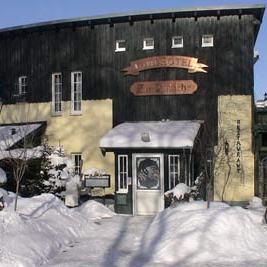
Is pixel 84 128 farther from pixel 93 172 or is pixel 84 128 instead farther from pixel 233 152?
pixel 233 152

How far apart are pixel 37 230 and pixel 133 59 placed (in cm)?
1184

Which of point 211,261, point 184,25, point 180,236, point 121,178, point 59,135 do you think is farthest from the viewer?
point 59,135

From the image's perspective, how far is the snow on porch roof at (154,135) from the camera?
64.5 feet

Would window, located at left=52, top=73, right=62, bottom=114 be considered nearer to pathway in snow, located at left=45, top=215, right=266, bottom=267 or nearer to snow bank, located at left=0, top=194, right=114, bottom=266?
snow bank, located at left=0, top=194, right=114, bottom=266

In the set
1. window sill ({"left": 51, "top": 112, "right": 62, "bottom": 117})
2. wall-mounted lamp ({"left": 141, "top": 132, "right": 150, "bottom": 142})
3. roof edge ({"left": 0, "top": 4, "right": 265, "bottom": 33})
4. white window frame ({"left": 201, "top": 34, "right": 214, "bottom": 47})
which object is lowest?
wall-mounted lamp ({"left": 141, "top": 132, "right": 150, "bottom": 142})

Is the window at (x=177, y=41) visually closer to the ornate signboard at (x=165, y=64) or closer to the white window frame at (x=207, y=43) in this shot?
the ornate signboard at (x=165, y=64)

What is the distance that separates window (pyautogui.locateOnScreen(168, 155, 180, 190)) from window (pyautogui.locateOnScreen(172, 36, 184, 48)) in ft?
16.7

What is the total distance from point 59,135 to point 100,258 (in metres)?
13.4

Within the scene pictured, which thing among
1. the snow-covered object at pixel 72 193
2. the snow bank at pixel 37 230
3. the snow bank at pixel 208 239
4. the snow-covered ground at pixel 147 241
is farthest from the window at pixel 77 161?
the snow bank at pixel 208 239

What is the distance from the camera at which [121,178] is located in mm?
20938

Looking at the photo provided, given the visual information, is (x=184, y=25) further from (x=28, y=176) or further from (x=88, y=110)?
(x=28, y=176)

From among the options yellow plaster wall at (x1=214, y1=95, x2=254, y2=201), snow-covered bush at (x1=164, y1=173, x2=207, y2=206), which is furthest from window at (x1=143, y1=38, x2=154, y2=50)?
snow-covered bush at (x1=164, y1=173, x2=207, y2=206)

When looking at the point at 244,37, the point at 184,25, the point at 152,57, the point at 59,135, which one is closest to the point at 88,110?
the point at 59,135

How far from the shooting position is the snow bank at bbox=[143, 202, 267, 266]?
11.8 m
